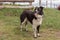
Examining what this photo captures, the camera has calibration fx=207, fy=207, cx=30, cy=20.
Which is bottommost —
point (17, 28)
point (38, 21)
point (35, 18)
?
point (17, 28)

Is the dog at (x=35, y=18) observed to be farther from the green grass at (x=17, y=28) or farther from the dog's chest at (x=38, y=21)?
the green grass at (x=17, y=28)

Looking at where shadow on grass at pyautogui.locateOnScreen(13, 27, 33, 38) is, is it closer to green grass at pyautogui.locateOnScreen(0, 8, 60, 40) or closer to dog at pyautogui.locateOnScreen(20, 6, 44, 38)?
green grass at pyautogui.locateOnScreen(0, 8, 60, 40)

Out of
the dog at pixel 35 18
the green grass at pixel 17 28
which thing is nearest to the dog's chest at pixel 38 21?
the dog at pixel 35 18

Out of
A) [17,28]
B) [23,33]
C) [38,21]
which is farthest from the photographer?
[17,28]

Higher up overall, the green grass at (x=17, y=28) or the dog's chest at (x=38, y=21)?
the dog's chest at (x=38, y=21)

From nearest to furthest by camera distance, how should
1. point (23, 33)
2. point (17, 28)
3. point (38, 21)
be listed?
1. point (38, 21)
2. point (23, 33)
3. point (17, 28)

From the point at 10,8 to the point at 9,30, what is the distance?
12.9 feet

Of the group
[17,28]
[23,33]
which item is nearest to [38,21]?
[23,33]

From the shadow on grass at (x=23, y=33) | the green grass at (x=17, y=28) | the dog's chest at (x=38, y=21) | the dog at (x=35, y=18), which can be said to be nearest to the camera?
the dog at (x=35, y=18)

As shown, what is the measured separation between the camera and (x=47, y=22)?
970cm

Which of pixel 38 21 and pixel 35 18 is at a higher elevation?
pixel 35 18

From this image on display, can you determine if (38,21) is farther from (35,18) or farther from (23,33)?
(23,33)

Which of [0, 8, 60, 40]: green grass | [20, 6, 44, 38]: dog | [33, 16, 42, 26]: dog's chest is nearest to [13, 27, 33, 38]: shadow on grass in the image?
[0, 8, 60, 40]: green grass

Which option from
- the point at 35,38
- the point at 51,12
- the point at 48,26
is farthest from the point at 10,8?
the point at 35,38
